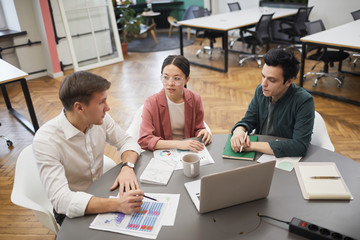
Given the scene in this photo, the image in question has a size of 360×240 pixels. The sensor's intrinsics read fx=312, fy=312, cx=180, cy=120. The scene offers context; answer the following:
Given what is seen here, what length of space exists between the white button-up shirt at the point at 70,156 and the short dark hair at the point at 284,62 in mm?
1010

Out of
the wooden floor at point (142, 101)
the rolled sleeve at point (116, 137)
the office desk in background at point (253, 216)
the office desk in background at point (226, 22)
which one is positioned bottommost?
the wooden floor at point (142, 101)

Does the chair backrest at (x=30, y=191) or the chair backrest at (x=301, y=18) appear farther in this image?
the chair backrest at (x=301, y=18)

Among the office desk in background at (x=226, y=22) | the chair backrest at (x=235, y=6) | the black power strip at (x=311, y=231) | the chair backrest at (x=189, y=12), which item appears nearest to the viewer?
the black power strip at (x=311, y=231)

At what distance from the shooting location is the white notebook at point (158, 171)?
165 cm

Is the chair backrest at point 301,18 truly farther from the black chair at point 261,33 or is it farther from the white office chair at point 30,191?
the white office chair at point 30,191

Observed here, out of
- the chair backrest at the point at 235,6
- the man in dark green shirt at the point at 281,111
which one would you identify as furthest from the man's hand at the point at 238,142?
the chair backrest at the point at 235,6

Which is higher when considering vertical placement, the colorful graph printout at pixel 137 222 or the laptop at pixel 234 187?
the laptop at pixel 234 187

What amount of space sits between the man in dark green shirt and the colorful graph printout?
650mm

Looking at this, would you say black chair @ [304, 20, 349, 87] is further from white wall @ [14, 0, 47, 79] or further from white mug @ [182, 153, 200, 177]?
white wall @ [14, 0, 47, 79]

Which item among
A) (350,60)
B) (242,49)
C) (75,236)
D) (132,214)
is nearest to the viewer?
(75,236)

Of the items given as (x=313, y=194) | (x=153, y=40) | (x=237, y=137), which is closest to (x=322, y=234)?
(x=313, y=194)

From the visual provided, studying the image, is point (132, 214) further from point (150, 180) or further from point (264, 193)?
point (264, 193)

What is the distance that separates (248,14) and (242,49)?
2.82 feet

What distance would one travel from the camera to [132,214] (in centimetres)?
144
